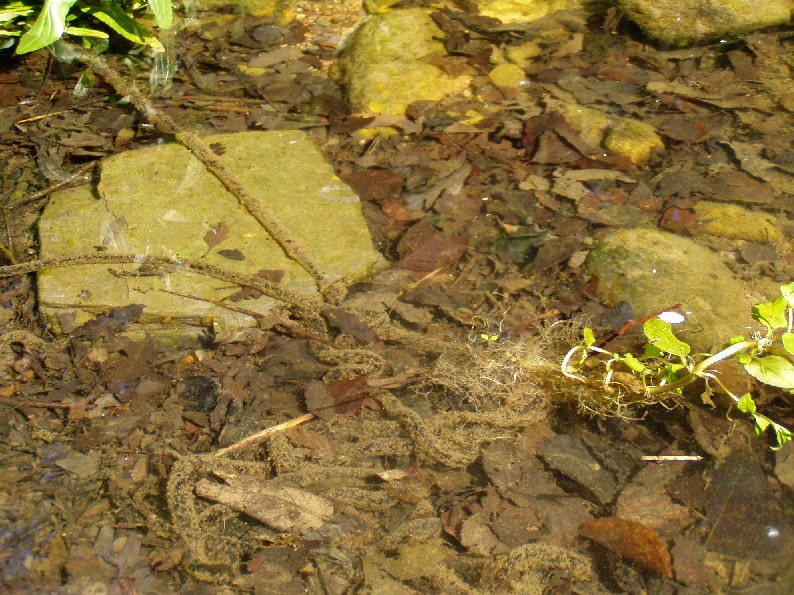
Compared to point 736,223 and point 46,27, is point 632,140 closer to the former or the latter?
point 736,223

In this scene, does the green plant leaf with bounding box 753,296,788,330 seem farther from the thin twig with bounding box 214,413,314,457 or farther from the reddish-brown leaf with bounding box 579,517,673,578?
the thin twig with bounding box 214,413,314,457

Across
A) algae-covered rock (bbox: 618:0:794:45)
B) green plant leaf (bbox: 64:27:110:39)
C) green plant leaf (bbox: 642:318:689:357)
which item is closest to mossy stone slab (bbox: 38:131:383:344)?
green plant leaf (bbox: 64:27:110:39)

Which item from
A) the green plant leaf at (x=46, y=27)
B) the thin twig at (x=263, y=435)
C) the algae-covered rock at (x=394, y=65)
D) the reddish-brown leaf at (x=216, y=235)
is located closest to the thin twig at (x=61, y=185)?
the green plant leaf at (x=46, y=27)

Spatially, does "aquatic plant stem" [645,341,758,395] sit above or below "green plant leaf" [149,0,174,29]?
below

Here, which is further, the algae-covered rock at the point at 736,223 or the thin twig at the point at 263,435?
the algae-covered rock at the point at 736,223

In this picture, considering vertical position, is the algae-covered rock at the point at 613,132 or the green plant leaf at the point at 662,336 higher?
the green plant leaf at the point at 662,336

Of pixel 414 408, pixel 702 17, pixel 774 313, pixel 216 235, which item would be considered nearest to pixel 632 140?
pixel 702 17

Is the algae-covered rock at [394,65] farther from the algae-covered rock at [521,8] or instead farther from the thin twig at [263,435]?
the thin twig at [263,435]
